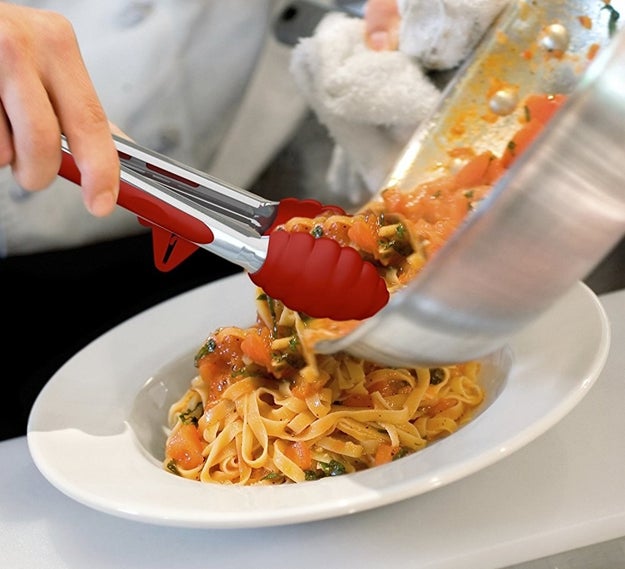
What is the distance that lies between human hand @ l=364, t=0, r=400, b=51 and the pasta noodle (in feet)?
1.36

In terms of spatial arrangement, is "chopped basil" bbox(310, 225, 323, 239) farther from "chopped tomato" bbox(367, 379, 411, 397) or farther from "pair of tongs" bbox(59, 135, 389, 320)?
"chopped tomato" bbox(367, 379, 411, 397)

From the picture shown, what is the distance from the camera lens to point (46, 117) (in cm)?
82

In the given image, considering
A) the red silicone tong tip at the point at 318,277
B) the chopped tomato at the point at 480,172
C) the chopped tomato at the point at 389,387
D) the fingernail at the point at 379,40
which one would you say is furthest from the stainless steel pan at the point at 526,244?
the fingernail at the point at 379,40

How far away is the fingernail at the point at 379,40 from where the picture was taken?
1369 millimetres

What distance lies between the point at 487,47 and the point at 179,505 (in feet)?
2.41

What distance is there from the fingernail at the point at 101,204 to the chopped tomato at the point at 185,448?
0.96 ft

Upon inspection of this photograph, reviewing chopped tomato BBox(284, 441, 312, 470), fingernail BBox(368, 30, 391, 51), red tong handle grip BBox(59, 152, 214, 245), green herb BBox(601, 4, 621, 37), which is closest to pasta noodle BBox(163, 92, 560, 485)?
chopped tomato BBox(284, 441, 312, 470)

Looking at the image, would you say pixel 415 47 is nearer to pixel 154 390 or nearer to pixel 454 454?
pixel 154 390

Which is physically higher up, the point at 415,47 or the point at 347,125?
the point at 415,47

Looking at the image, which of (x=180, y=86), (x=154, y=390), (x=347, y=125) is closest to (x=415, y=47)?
(x=347, y=125)

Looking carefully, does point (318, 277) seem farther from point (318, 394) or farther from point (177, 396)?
point (177, 396)

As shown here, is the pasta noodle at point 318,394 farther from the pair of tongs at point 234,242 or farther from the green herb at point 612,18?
the green herb at point 612,18

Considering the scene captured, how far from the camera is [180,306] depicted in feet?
4.01

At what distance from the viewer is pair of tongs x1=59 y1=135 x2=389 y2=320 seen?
0.87 metres
